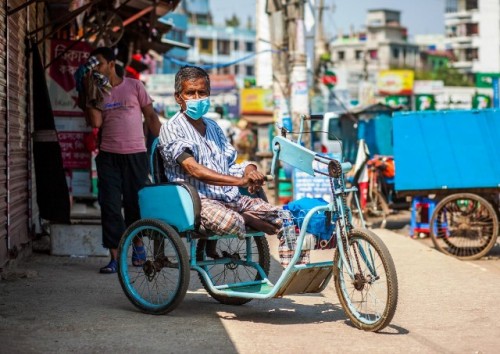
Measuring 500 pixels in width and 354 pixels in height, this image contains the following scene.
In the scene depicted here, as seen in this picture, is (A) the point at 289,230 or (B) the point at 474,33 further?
(B) the point at 474,33

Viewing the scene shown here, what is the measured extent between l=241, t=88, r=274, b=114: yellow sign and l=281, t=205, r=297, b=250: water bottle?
43.9m

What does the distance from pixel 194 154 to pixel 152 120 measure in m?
2.06

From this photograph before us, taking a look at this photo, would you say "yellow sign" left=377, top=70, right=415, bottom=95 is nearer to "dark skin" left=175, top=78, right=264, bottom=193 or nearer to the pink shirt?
the pink shirt

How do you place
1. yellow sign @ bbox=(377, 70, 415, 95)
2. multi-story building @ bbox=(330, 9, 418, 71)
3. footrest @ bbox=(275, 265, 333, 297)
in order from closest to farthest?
footrest @ bbox=(275, 265, 333, 297) < yellow sign @ bbox=(377, 70, 415, 95) < multi-story building @ bbox=(330, 9, 418, 71)

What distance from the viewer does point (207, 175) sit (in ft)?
21.3

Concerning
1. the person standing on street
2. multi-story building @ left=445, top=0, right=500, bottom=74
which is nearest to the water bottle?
the person standing on street

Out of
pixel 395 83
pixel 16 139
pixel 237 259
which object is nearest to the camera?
pixel 237 259

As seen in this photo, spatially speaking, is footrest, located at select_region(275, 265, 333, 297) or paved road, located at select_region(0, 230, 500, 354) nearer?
→ paved road, located at select_region(0, 230, 500, 354)

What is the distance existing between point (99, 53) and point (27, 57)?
161 cm

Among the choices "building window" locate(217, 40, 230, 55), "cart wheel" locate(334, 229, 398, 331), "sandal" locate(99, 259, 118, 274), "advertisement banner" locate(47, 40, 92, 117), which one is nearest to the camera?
"cart wheel" locate(334, 229, 398, 331)

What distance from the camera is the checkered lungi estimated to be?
252 inches

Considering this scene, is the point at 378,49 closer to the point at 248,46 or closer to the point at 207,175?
the point at 248,46

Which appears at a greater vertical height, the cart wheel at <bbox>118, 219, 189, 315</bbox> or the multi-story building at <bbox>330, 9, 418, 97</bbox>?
the multi-story building at <bbox>330, 9, 418, 97</bbox>

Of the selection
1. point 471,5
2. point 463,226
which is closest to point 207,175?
point 463,226
